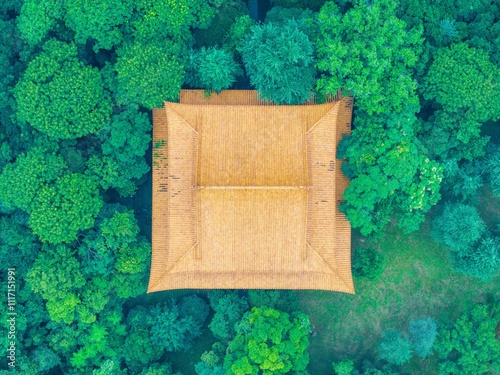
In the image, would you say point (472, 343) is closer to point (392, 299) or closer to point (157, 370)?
point (392, 299)

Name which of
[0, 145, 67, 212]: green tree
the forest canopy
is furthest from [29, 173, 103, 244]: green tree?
[0, 145, 67, 212]: green tree

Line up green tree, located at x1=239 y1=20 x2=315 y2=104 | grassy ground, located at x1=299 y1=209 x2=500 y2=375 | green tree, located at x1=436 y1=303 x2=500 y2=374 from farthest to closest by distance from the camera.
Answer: grassy ground, located at x1=299 y1=209 x2=500 y2=375
green tree, located at x1=436 y1=303 x2=500 y2=374
green tree, located at x1=239 y1=20 x2=315 y2=104

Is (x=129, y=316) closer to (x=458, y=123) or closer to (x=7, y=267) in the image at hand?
(x=7, y=267)

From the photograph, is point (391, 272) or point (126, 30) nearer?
point (126, 30)

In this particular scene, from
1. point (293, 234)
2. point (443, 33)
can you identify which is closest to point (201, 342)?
point (293, 234)

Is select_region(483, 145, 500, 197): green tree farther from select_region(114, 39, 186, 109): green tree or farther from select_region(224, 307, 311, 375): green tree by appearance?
select_region(114, 39, 186, 109): green tree

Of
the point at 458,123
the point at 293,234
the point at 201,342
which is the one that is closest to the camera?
the point at 293,234

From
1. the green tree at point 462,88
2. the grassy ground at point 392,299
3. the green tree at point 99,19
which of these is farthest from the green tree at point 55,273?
the green tree at point 462,88
